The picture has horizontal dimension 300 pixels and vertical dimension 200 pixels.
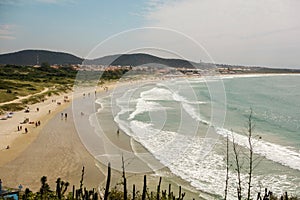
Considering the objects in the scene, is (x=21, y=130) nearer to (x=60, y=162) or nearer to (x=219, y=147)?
(x=60, y=162)

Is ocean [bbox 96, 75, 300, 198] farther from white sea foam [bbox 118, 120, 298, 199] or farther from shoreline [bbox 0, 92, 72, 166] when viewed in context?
shoreline [bbox 0, 92, 72, 166]

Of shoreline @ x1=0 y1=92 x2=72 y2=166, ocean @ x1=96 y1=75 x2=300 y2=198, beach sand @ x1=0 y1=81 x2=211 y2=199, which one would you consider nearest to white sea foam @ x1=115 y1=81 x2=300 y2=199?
ocean @ x1=96 y1=75 x2=300 y2=198

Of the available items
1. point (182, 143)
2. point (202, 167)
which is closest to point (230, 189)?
point (202, 167)

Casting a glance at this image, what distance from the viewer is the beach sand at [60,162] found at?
16734 mm

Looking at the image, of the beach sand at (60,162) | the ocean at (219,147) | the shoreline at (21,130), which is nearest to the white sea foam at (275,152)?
the ocean at (219,147)

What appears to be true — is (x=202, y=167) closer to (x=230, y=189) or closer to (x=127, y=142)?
(x=230, y=189)

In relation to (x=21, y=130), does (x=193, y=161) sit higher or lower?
higher

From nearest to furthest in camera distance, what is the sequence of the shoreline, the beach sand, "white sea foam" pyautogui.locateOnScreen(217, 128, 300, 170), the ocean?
the beach sand, the ocean, "white sea foam" pyautogui.locateOnScreen(217, 128, 300, 170), the shoreline

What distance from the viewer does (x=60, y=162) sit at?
67.4 feet

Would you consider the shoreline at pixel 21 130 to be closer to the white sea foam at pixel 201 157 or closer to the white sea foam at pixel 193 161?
the white sea foam at pixel 201 157

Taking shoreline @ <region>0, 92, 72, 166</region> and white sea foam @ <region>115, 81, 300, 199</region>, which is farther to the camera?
shoreline @ <region>0, 92, 72, 166</region>

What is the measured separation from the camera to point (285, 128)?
106ft

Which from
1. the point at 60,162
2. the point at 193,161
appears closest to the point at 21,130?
the point at 60,162

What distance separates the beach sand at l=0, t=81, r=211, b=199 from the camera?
16.7 meters
